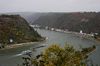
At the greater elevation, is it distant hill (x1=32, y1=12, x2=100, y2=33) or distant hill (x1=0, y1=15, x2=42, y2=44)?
distant hill (x1=0, y1=15, x2=42, y2=44)

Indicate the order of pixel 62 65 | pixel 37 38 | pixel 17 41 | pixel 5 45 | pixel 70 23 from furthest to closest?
1. pixel 70 23
2. pixel 37 38
3. pixel 17 41
4. pixel 5 45
5. pixel 62 65

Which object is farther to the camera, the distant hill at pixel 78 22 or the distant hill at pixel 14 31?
the distant hill at pixel 78 22

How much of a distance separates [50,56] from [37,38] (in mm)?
56398

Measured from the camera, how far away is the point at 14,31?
68.0 metres

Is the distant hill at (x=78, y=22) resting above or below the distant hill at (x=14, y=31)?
below

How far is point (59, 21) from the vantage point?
122 m

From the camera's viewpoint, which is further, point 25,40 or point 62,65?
point 25,40

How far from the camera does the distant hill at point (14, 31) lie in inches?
2532

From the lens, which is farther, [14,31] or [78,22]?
[78,22]

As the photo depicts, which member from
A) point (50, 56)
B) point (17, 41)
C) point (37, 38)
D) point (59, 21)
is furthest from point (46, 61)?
point (59, 21)

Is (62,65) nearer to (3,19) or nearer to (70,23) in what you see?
(3,19)

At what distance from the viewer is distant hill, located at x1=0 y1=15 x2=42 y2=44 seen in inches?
2532

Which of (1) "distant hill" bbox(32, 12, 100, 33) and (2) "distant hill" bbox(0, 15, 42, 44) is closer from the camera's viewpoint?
(2) "distant hill" bbox(0, 15, 42, 44)

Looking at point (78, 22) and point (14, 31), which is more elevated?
point (14, 31)
